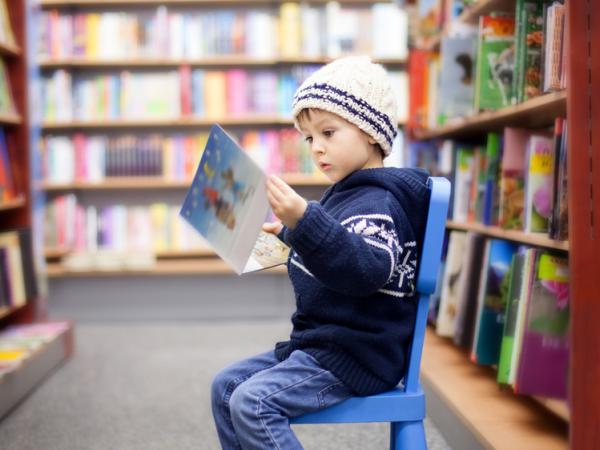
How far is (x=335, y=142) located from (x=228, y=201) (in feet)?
0.75

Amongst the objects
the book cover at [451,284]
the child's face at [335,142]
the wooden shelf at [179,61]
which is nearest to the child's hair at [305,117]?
the child's face at [335,142]

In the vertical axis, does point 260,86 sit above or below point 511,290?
above

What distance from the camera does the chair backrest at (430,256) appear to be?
3.46 feet

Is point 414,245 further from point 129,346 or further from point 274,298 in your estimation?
point 274,298

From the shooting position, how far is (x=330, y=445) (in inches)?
68.8

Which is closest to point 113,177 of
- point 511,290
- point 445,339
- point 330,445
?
point 445,339

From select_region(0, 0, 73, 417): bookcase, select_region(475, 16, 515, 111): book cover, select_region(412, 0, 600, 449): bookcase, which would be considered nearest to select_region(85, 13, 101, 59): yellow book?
select_region(0, 0, 73, 417): bookcase

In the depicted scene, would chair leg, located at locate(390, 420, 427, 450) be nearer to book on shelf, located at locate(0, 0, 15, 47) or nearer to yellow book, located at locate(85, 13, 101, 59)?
book on shelf, located at locate(0, 0, 15, 47)

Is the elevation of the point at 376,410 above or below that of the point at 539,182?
below

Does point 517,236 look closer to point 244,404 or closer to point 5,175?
point 244,404

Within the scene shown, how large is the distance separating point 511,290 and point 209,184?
0.87m

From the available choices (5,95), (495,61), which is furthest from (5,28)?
(495,61)

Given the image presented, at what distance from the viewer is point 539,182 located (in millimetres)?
1571

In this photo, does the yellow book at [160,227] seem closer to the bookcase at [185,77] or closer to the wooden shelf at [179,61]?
the bookcase at [185,77]
